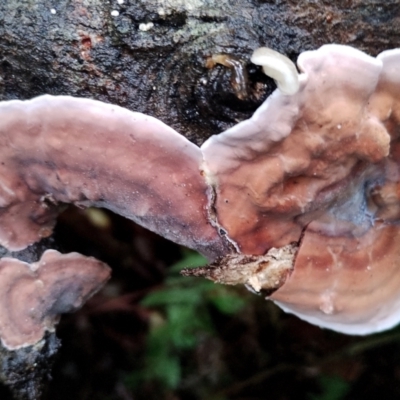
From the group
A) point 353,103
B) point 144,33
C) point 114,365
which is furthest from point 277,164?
point 114,365

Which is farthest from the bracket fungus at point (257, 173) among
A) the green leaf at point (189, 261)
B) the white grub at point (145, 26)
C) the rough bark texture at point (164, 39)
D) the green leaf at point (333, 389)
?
the green leaf at point (333, 389)

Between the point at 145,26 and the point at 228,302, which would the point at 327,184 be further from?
the point at 228,302

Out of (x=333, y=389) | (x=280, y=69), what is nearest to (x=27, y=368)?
(x=280, y=69)

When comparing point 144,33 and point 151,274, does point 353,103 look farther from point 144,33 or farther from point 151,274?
point 151,274

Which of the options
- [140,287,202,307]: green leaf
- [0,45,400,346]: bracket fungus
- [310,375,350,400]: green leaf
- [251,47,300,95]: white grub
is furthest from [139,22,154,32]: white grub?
[310,375,350,400]: green leaf

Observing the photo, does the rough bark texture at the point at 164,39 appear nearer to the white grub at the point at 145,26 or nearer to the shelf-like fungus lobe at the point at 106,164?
the white grub at the point at 145,26

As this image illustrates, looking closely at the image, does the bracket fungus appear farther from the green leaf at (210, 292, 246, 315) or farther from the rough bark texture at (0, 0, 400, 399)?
the green leaf at (210, 292, 246, 315)

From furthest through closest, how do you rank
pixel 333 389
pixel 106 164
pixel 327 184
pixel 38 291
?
pixel 333 389 → pixel 38 291 → pixel 327 184 → pixel 106 164
